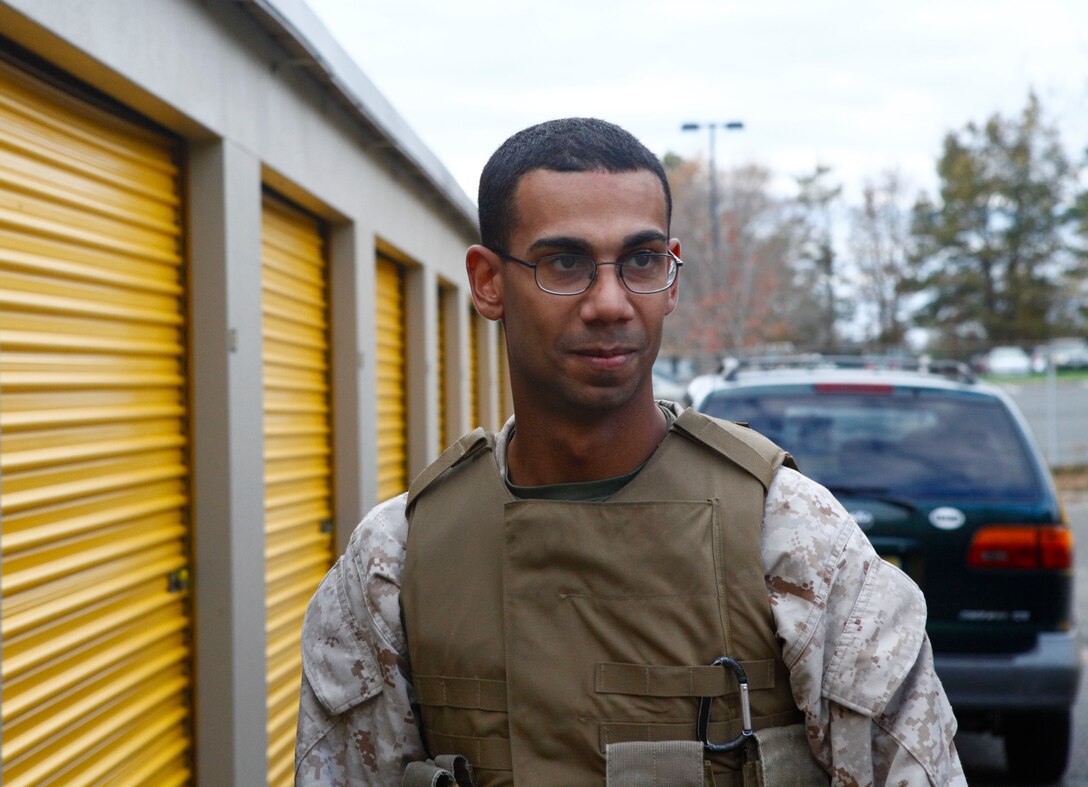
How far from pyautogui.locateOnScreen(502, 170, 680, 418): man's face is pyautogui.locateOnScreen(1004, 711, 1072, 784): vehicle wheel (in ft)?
13.8

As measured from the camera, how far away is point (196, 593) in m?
4.64

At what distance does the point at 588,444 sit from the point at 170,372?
2863 mm

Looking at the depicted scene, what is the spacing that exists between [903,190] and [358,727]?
64.0 meters

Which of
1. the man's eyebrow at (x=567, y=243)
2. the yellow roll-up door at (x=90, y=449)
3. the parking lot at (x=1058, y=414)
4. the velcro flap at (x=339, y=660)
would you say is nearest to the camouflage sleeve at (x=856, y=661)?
the man's eyebrow at (x=567, y=243)

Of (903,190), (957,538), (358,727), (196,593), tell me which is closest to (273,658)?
(196,593)

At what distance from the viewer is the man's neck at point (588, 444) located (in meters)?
2.09

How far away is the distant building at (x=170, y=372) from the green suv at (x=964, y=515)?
2.14 m

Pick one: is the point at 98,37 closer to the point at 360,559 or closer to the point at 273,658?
the point at 360,559

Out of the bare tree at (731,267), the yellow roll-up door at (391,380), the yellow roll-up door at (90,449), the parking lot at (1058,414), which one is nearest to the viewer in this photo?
the yellow roll-up door at (90,449)

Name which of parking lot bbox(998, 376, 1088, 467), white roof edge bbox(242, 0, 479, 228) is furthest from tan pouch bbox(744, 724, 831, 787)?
parking lot bbox(998, 376, 1088, 467)

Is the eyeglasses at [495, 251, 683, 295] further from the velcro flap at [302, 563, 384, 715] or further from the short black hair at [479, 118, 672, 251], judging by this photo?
the velcro flap at [302, 563, 384, 715]

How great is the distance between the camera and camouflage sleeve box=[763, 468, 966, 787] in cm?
187

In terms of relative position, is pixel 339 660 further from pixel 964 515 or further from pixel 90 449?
pixel 964 515

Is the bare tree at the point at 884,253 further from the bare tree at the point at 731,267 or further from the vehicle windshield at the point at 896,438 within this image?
the vehicle windshield at the point at 896,438
